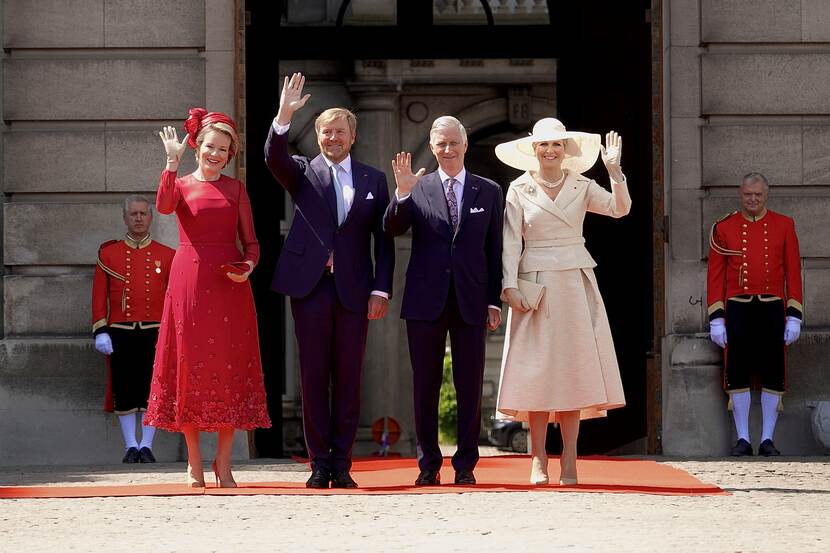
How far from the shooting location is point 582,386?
9.54 meters

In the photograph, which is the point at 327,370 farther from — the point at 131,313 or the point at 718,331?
the point at 718,331

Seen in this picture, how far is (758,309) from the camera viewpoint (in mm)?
12422

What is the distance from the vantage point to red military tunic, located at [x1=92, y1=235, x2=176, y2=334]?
12625mm

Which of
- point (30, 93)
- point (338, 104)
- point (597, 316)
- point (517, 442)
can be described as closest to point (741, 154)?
point (597, 316)

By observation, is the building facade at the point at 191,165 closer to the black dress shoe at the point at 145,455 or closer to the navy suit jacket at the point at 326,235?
the black dress shoe at the point at 145,455

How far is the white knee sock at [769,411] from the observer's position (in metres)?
12.4

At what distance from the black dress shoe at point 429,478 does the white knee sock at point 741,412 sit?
3.52 meters

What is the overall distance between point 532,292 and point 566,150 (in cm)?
85

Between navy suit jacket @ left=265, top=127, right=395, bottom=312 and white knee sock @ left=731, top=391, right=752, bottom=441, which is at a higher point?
navy suit jacket @ left=265, top=127, right=395, bottom=312

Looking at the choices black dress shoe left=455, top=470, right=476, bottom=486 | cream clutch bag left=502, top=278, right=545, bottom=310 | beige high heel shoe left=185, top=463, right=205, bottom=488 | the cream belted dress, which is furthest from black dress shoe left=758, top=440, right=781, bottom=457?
beige high heel shoe left=185, top=463, right=205, bottom=488

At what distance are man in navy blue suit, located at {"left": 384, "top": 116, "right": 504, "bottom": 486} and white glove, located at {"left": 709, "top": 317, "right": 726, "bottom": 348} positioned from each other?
3.19 metres

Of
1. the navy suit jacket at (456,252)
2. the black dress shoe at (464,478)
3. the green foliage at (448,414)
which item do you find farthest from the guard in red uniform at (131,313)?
the green foliage at (448,414)

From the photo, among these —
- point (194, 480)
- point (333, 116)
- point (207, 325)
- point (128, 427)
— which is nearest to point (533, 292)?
point (333, 116)

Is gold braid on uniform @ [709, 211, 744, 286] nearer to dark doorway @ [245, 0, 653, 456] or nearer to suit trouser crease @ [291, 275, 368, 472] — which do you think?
dark doorway @ [245, 0, 653, 456]
